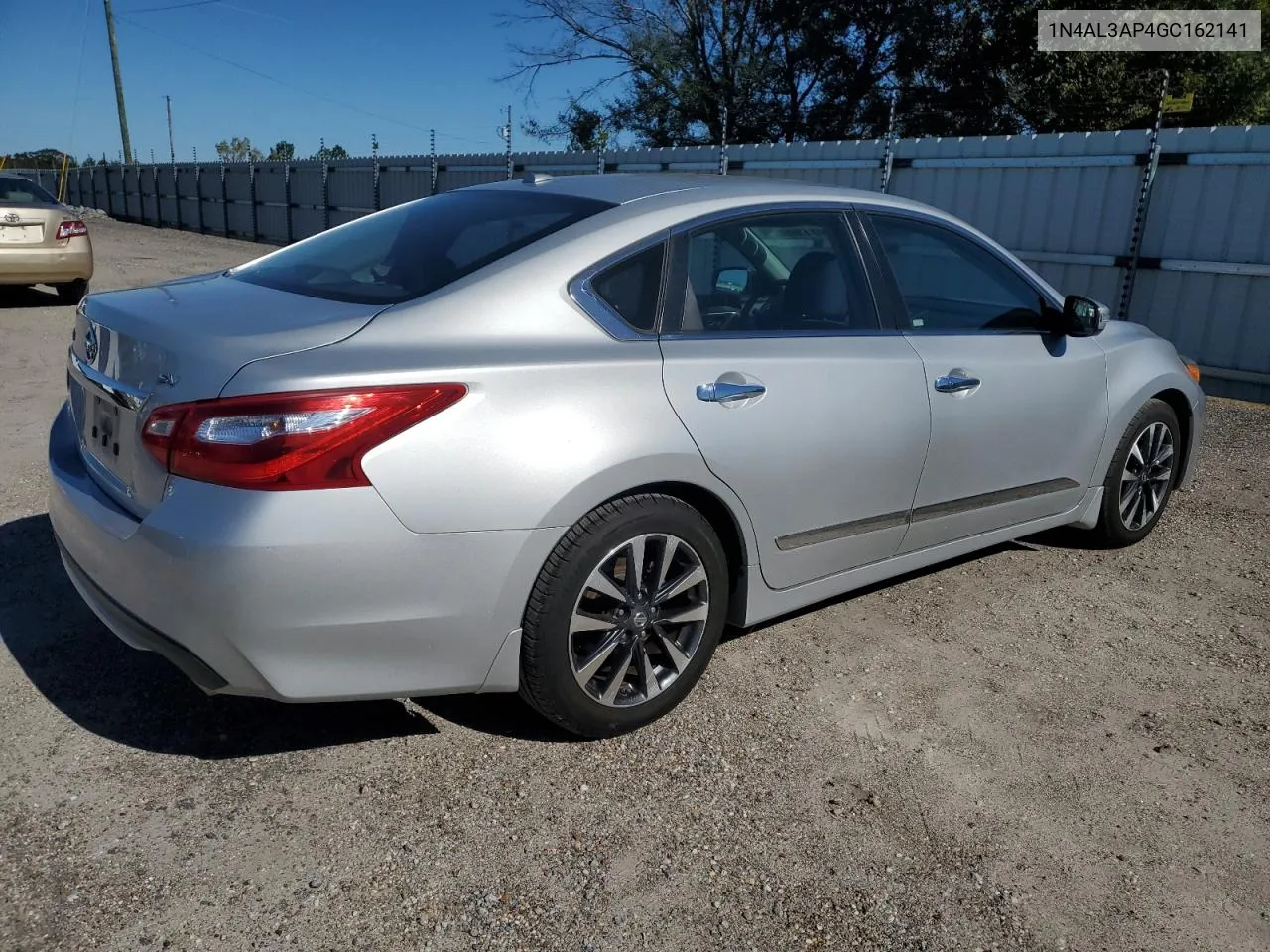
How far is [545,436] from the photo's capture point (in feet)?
8.64

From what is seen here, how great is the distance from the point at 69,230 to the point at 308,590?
35.4 ft

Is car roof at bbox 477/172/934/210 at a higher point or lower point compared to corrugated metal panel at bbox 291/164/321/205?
higher

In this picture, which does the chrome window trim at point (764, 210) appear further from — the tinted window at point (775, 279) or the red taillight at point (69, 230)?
the red taillight at point (69, 230)

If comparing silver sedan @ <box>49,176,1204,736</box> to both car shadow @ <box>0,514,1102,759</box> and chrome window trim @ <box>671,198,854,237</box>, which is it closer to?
chrome window trim @ <box>671,198,854,237</box>

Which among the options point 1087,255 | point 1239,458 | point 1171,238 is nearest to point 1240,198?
point 1171,238

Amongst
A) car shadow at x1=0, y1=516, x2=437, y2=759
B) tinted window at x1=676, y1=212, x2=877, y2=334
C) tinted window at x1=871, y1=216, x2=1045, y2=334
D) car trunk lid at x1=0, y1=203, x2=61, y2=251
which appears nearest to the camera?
car shadow at x1=0, y1=516, x2=437, y2=759

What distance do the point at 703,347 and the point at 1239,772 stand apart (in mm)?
1967

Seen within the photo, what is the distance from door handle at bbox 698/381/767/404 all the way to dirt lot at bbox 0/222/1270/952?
3.22ft

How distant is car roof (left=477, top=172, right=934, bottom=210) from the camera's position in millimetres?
3324

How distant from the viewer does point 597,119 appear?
30594 mm

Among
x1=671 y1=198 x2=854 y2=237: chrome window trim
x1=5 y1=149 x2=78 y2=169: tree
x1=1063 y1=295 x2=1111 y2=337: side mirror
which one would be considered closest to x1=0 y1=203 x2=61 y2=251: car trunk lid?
x1=671 y1=198 x2=854 y2=237: chrome window trim

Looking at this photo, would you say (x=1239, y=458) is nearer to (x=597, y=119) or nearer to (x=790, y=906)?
(x=790, y=906)

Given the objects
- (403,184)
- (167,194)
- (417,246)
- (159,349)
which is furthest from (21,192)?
(167,194)

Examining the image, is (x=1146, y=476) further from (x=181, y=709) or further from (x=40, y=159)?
(x=40, y=159)
